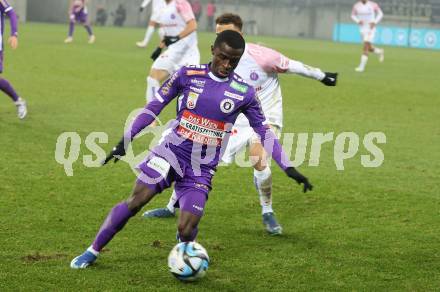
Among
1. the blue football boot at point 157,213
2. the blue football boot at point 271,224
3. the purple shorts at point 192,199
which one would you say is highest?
the purple shorts at point 192,199

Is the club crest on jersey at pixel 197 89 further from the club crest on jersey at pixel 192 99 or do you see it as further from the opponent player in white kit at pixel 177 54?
Result: the opponent player in white kit at pixel 177 54

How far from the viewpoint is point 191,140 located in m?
7.18

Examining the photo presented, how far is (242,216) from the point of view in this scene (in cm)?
923

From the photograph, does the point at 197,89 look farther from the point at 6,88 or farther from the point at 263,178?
the point at 6,88

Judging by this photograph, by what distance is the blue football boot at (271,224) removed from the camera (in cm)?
856

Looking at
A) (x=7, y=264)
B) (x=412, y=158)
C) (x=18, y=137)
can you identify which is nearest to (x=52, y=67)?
(x=18, y=137)

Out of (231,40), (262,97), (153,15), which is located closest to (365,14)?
(153,15)

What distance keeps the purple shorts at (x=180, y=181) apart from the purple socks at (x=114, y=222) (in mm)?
260

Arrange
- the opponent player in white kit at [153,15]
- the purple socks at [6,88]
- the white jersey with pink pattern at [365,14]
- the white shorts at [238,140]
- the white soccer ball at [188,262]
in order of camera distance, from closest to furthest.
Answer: the white soccer ball at [188,262]
the white shorts at [238,140]
the purple socks at [6,88]
the opponent player in white kit at [153,15]
the white jersey with pink pattern at [365,14]

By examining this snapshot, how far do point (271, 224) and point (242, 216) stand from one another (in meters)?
0.68

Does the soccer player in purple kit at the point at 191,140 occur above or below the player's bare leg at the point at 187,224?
Result: above

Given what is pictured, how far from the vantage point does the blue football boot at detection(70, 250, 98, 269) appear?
23.0 ft

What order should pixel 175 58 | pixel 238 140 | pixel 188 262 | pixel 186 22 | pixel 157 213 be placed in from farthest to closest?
pixel 186 22
pixel 175 58
pixel 157 213
pixel 238 140
pixel 188 262

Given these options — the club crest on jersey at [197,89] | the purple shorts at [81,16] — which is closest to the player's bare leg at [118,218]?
the club crest on jersey at [197,89]
